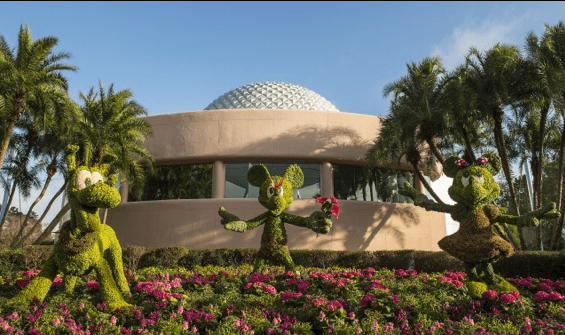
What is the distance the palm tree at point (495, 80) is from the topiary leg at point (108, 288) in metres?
13.3

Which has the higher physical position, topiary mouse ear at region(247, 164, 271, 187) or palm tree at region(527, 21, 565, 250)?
palm tree at region(527, 21, 565, 250)

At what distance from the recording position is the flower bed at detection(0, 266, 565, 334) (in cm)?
615

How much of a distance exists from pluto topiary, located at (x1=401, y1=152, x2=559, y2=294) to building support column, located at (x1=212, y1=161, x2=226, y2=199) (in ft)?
34.3

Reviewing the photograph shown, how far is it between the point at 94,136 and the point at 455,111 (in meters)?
12.4

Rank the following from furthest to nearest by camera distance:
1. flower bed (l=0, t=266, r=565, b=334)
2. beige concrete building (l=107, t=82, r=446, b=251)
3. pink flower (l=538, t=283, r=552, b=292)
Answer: beige concrete building (l=107, t=82, r=446, b=251) < pink flower (l=538, t=283, r=552, b=292) < flower bed (l=0, t=266, r=565, b=334)

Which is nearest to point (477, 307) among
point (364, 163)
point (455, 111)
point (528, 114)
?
point (455, 111)

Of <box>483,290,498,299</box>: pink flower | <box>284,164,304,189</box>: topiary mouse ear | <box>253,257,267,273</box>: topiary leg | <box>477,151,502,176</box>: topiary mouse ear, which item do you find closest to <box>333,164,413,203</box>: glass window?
<box>284,164,304,189</box>: topiary mouse ear

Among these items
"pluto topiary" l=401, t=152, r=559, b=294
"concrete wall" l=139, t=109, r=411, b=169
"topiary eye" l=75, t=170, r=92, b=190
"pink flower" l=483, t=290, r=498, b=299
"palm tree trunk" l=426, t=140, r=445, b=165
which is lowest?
"pink flower" l=483, t=290, r=498, b=299

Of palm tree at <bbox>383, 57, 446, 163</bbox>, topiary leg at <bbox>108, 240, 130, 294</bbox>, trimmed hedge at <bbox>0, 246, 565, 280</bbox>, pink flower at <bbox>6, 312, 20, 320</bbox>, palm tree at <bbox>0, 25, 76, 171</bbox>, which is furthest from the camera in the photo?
palm tree at <bbox>383, 57, 446, 163</bbox>

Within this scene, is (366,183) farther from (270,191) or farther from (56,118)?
(56,118)

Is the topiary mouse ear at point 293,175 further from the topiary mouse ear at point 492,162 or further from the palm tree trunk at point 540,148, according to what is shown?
the palm tree trunk at point 540,148

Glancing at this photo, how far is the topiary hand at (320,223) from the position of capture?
30.9 feet

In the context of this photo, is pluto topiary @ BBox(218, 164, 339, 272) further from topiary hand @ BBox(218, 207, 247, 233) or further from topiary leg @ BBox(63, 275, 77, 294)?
topiary leg @ BBox(63, 275, 77, 294)

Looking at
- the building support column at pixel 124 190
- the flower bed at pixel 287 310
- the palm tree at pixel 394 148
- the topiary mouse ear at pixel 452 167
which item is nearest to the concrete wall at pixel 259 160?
the building support column at pixel 124 190
